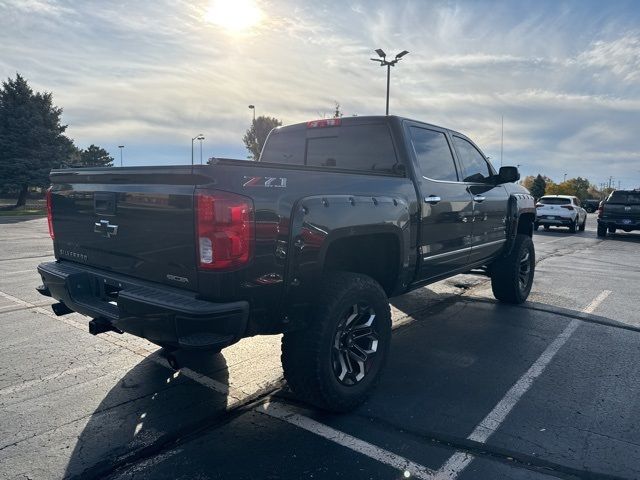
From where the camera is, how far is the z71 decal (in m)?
2.59

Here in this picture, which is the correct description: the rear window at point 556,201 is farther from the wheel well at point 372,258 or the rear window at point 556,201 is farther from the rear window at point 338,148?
the wheel well at point 372,258

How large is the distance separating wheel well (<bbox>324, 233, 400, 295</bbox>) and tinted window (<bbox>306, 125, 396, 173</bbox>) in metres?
0.69

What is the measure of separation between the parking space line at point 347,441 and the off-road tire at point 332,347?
140 millimetres

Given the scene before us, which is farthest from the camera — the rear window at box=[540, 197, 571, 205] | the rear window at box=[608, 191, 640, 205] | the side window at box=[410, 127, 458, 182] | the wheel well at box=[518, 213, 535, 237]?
the rear window at box=[540, 197, 571, 205]

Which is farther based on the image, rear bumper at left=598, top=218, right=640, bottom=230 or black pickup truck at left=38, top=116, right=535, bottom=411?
rear bumper at left=598, top=218, right=640, bottom=230

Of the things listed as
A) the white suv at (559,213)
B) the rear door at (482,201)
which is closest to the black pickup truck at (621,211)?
the white suv at (559,213)

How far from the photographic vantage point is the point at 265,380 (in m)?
3.70

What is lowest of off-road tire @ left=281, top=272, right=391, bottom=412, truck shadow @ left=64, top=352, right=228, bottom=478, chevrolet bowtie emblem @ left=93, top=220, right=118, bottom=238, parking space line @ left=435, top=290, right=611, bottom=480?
truck shadow @ left=64, top=352, right=228, bottom=478

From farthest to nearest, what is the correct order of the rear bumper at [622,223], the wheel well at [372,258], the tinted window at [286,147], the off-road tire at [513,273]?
the rear bumper at [622,223] < the off-road tire at [513,273] < the tinted window at [286,147] < the wheel well at [372,258]

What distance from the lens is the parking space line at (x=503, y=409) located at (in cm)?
263

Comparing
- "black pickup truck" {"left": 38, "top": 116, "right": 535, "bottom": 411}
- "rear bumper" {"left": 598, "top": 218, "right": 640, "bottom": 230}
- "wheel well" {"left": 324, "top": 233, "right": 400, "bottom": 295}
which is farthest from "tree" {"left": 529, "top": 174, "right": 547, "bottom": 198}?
"wheel well" {"left": 324, "top": 233, "right": 400, "bottom": 295}

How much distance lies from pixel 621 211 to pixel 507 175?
48.2ft

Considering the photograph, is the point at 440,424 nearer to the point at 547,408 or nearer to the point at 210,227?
the point at 547,408

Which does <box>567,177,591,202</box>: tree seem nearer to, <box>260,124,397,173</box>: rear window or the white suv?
the white suv
